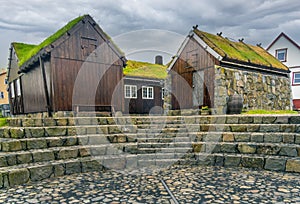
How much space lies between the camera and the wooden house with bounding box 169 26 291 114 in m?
9.19

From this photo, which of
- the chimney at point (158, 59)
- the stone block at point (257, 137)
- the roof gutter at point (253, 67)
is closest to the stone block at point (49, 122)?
the stone block at point (257, 137)

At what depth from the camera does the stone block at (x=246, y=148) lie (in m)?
4.52

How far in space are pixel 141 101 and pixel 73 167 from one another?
10535 mm

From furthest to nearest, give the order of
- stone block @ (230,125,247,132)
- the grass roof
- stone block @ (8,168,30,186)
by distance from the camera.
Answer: the grass roof < stone block @ (230,125,247,132) < stone block @ (8,168,30,186)

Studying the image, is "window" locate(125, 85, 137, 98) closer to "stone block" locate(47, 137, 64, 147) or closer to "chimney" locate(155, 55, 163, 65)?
"chimney" locate(155, 55, 163, 65)

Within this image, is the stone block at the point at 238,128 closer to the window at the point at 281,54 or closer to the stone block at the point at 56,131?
the stone block at the point at 56,131

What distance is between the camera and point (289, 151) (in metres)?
4.18

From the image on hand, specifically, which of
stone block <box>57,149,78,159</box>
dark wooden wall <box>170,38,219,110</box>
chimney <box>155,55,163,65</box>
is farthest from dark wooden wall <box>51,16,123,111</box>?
chimney <box>155,55,163,65</box>

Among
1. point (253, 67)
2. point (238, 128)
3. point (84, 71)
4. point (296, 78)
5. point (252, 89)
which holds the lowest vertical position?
point (238, 128)

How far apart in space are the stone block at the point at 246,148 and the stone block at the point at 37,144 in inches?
169

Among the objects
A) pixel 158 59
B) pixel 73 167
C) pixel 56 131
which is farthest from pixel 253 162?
pixel 158 59

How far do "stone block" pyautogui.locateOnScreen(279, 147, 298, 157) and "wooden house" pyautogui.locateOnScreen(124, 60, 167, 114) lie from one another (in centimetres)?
988

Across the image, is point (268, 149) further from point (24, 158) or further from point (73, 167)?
point (24, 158)

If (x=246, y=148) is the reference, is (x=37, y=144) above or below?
above
